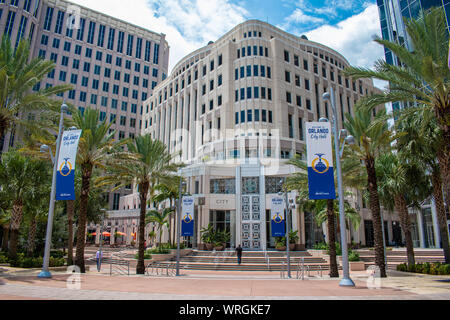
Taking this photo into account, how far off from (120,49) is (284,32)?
5170 cm

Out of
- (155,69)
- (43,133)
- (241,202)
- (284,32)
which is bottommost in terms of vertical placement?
(241,202)

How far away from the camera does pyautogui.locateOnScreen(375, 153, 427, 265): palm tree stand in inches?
884

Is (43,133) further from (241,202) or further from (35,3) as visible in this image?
(35,3)

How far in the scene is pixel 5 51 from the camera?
18.8 m

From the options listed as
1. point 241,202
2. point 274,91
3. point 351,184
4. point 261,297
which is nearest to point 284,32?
point 274,91

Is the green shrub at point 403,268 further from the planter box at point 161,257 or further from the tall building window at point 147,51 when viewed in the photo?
the tall building window at point 147,51

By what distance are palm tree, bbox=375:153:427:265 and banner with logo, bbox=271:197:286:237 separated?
322 inches

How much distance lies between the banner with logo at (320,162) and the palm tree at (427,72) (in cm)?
469

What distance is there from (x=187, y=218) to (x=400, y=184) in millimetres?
16000

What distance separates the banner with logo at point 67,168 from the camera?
52.5 ft

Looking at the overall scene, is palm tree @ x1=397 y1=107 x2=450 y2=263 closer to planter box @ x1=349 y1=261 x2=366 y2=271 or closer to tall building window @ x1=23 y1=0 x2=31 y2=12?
planter box @ x1=349 y1=261 x2=366 y2=271

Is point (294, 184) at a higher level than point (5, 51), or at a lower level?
lower

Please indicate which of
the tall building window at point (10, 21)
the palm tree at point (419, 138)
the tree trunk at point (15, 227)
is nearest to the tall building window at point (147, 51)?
the tall building window at point (10, 21)
